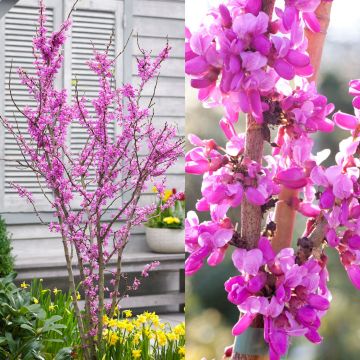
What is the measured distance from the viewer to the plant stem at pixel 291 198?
916 millimetres

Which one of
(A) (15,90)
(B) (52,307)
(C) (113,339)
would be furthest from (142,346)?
(A) (15,90)

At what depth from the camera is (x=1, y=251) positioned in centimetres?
462

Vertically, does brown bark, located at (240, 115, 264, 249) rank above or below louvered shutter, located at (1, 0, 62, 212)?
above

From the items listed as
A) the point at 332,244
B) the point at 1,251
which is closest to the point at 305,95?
the point at 332,244

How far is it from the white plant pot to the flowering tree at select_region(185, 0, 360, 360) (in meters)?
4.62

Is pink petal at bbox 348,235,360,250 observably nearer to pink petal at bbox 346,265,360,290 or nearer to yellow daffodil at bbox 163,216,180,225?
pink petal at bbox 346,265,360,290

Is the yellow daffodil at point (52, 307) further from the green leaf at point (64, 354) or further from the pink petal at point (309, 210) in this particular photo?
the pink petal at point (309, 210)

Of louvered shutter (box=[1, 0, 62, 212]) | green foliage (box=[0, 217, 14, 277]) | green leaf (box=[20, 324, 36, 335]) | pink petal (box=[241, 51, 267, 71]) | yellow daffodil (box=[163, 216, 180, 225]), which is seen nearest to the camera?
pink petal (box=[241, 51, 267, 71])

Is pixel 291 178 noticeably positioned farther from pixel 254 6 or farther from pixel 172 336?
pixel 172 336

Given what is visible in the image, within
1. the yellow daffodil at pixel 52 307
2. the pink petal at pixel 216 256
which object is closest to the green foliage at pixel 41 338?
the yellow daffodil at pixel 52 307

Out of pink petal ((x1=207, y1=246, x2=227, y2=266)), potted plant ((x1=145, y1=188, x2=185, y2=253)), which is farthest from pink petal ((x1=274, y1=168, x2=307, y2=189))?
potted plant ((x1=145, y1=188, x2=185, y2=253))

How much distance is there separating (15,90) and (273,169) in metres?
4.72

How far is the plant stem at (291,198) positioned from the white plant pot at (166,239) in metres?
4.60

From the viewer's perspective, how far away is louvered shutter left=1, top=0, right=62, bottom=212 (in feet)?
17.6
